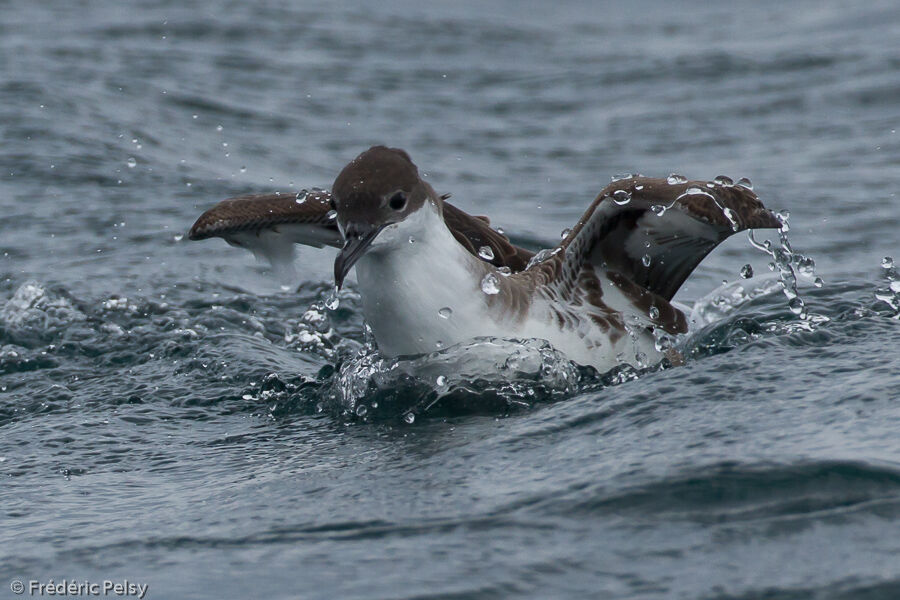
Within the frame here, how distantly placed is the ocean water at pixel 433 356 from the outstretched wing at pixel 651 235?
489 mm

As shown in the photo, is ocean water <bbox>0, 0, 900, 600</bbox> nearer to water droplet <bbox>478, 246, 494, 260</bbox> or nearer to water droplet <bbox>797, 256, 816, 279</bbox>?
water droplet <bbox>797, 256, 816, 279</bbox>

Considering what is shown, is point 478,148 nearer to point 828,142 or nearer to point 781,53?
point 828,142

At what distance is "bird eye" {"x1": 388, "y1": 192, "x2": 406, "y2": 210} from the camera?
228 inches

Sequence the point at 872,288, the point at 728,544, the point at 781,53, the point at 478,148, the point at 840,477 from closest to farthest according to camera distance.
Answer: the point at 728,544
the point at 840,477
the point at 872,288
the point at 478,148
the point at 781,53

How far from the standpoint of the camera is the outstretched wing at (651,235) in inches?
248

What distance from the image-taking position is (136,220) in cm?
1101

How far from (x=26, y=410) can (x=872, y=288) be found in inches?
194

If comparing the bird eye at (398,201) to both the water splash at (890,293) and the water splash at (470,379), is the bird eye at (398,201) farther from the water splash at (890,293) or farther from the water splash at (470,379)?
the water splash at (890,293)

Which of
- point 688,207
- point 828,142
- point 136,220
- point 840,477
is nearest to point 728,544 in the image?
point 840,477

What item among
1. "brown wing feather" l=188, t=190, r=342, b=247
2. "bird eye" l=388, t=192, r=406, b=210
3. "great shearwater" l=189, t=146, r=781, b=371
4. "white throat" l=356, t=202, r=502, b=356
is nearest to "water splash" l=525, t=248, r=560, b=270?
"great shearwater" l=189, t=146, r=781, b=371

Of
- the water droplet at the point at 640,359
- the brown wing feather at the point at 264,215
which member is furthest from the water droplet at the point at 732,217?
the brown wing feather at the point at 264,215

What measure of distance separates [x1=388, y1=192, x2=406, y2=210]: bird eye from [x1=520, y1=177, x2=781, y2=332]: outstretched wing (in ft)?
3.40

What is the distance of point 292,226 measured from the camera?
7.41 metres

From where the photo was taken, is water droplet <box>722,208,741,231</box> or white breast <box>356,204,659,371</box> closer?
white breast <box>356,204,659,371</box>
